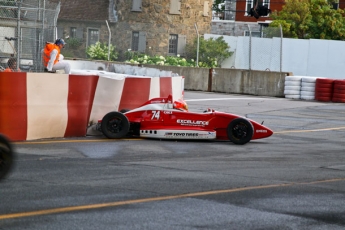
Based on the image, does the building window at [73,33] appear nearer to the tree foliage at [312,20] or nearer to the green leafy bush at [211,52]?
the green leafy bush at [211,52]

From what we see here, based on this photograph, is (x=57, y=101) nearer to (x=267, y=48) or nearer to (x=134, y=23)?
(x=267, y=48)

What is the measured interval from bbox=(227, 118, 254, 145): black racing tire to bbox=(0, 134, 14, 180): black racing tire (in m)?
6.23

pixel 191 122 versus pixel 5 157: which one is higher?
pixel 5 157

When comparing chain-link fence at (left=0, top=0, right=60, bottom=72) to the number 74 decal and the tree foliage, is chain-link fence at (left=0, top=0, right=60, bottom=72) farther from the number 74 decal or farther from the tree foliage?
the tree foliage

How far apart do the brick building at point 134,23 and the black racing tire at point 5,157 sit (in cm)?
4265

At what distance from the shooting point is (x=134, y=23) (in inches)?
2061

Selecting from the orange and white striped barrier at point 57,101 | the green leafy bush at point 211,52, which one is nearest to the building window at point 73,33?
the green leafy bush at point 211,52

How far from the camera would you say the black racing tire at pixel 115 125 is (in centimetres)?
1359

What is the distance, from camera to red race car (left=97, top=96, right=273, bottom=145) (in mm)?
13641

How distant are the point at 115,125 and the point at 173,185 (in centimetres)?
498

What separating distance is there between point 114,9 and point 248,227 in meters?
47.2

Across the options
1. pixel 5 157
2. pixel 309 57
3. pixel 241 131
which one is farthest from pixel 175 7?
pixel 5 157

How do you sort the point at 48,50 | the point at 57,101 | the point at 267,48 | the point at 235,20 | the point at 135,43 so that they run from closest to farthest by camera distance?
the point at 57,101 → the point at 48,50 → the point at 267,48 → the point at 135,43 → the point at 235,20

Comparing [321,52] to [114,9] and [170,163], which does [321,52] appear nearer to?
[114,9]
